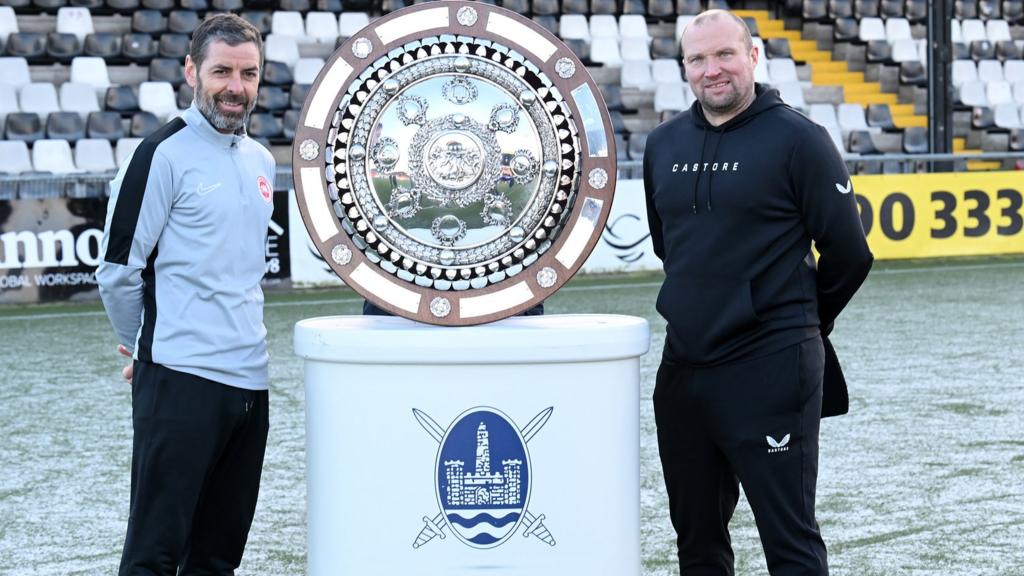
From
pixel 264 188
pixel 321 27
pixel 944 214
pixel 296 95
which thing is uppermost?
pixel 321 27

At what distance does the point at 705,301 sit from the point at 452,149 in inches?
25.9

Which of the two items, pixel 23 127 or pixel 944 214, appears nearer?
pixel 944 214

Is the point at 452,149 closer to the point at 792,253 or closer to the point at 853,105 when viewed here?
the point at 792,253

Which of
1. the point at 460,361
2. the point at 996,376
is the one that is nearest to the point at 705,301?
the point at 460,361

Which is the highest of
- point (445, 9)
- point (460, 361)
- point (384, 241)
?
point (445, 9)

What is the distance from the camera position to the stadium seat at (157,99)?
39.9 ft

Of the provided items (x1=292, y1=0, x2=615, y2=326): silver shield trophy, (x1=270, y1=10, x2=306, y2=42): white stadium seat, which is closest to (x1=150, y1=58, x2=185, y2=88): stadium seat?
(x1=270, y1=10, x2=306, y2=42): white stadium seat

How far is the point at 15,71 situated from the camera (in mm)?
12164

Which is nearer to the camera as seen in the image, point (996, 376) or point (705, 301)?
point (705, 301)

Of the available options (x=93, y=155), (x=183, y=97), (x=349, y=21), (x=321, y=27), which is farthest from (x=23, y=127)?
(x=349, y=21)

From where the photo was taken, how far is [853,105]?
14602mm

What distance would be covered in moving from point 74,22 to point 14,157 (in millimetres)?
2195

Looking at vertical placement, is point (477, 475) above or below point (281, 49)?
below

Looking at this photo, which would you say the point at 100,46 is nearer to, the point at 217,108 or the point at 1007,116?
the point at 1007,116
